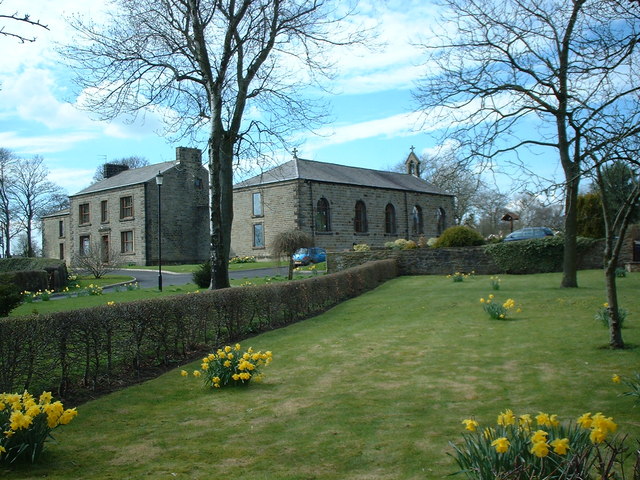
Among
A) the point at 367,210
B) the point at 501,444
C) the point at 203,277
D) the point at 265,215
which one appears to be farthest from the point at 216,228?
the point at 367,210

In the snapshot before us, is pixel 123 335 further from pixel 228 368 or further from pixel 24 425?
pixel 24 425

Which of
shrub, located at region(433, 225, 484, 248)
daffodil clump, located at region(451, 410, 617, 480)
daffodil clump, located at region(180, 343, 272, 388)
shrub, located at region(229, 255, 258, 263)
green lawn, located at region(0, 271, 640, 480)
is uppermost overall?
shrub, located at region(433, 225, 484, 248)

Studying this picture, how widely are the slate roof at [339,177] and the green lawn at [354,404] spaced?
27.7 meters

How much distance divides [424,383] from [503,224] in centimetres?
7015

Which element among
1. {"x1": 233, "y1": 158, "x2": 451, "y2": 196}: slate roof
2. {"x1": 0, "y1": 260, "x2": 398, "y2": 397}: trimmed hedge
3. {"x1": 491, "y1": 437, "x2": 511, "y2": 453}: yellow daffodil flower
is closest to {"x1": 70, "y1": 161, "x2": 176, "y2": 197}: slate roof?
{"x1": 233, "y1": 158, "x2": 451, "y2": 196}: slate roof

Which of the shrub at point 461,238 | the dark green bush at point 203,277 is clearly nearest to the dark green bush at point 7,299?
the dark green bush at point 203,277

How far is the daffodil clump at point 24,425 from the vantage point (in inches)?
186

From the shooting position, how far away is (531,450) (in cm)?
337

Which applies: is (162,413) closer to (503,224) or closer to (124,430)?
(124,430)

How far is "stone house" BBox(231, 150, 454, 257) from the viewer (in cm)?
4184

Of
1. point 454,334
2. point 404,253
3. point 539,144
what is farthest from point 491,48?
point 404,253

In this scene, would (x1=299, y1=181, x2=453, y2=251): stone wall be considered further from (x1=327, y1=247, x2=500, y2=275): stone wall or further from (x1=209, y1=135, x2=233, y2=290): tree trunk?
(x1=209, y1=135, x2=233, y2=290): tree trunk

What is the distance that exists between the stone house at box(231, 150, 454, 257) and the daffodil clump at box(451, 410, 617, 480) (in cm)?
3536

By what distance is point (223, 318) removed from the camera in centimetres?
1105
